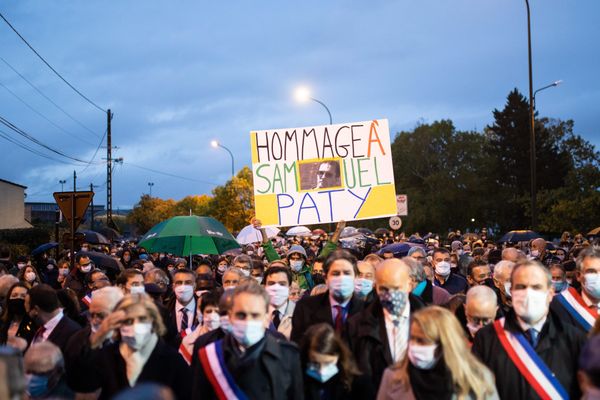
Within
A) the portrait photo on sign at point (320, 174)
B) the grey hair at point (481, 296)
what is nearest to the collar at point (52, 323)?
the grey hair at point (481, 296)

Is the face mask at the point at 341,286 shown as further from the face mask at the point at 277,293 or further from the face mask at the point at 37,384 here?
the face mask at the point at 37,384

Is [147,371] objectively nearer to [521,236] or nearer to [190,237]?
[190,237]

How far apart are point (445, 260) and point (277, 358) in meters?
5.39

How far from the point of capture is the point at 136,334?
454 centimetres

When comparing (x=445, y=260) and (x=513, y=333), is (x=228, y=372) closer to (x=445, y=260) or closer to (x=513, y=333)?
(x=513, y=333)

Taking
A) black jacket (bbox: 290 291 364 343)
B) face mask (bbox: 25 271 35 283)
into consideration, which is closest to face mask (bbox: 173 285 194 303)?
black jacket (bbox: 290 291 364 343)

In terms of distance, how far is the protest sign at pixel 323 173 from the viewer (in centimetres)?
1002

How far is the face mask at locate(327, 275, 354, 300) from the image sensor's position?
5.61 metres

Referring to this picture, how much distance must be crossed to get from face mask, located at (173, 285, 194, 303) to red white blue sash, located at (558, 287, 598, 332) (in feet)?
11.3

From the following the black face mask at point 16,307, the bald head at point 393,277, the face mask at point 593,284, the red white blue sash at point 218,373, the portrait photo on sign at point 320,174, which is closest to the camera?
the red white blue sash at point 218,373

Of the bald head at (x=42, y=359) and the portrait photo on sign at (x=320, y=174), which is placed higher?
the portrait photo on sign at (x=320, y=174)

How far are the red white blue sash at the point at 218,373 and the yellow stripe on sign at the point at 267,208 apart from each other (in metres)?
5.57

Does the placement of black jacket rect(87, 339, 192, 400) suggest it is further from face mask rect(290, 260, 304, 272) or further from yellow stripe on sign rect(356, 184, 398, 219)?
yellow stripe on sign rect(356, 184, 398, 219)

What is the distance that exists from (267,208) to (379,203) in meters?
1.56
